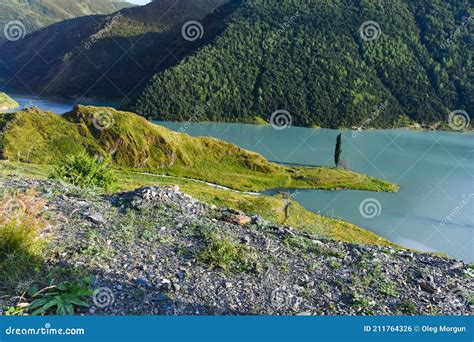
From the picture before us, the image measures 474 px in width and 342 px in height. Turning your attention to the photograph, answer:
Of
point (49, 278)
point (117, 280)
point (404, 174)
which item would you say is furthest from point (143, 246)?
point (404, 174)

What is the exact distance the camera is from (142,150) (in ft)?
356

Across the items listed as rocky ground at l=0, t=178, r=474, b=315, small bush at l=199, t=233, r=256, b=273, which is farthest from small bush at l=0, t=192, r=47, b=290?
small bush at l=199, t=233, r=256, b=273

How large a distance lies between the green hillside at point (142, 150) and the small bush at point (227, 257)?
88.3 m

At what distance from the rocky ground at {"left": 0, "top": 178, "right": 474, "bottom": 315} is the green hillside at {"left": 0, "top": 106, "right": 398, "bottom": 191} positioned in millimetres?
86285

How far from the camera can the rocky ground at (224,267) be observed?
939cm

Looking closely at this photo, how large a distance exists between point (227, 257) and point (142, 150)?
10102 centimetres

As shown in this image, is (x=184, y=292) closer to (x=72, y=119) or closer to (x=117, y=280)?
(x=117, y=280)

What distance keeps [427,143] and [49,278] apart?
19542 cm

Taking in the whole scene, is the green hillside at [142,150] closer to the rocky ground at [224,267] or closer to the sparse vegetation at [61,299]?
the rocky ground at [224,267]

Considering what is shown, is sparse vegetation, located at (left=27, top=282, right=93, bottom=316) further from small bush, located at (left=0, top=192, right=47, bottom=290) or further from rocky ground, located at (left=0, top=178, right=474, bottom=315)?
small bush, located at (left=0, top=192, right=47, bottom=290)

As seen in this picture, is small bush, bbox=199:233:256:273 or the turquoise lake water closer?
small bush, bbox=199:233:256:273

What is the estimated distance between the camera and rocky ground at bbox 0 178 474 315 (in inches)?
370

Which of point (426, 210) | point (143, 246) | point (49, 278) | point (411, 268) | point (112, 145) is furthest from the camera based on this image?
point (112, 145)

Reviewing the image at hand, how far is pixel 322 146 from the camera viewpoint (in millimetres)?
167375
